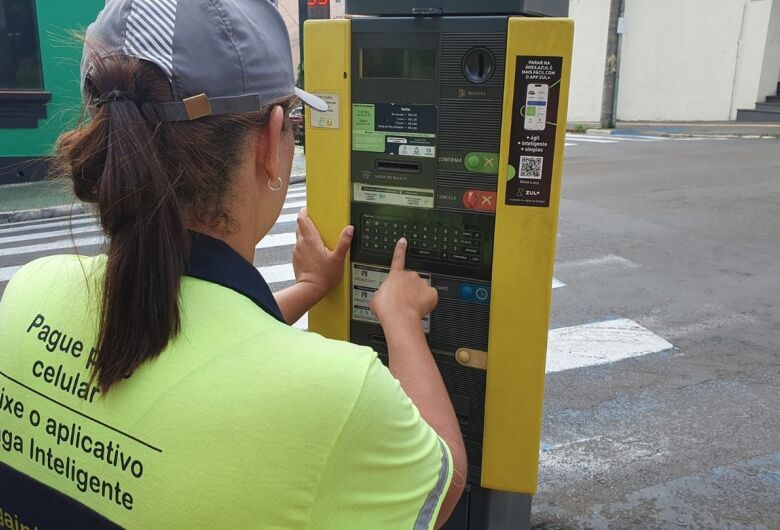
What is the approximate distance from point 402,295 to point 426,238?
23cm

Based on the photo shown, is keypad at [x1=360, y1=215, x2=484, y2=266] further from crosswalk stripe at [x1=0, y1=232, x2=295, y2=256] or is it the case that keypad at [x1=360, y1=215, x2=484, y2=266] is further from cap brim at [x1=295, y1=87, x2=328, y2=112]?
crosswalk stripe at [x1=0, y1=232, x2=295, y2=256]

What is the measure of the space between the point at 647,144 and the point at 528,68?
52.2 feet

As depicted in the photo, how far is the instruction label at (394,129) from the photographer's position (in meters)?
1.81

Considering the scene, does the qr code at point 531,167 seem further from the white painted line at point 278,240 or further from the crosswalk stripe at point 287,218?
the crosswalk stripe at point 287,218

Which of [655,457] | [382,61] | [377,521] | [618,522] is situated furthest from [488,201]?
[655,457]

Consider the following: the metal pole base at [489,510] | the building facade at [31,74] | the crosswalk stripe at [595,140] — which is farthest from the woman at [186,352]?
the crosswalk stripe at [595,140]

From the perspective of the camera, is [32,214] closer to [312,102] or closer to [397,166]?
[397,166]

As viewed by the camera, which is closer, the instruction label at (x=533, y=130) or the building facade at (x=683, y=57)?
the instruction label at (x=533, y=130)

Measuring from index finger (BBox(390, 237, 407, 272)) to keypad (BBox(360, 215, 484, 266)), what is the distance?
0.24 ft

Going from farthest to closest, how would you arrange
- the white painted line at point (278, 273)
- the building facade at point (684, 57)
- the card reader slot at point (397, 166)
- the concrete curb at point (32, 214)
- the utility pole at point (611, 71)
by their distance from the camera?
1. the utility pole at point (611, 71)
2. the building facade at point (684, 57)
3. the concrete curb at point (32, 214)
4. the white painted line at point (278, 273)
5. the card reader slot at point (397, 166)

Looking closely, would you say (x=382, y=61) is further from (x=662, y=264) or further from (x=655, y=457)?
(x=662, y=264)

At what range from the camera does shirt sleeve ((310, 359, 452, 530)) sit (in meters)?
1.00

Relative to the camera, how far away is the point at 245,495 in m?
0.96

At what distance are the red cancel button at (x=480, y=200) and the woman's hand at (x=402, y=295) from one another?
0.61 ft
